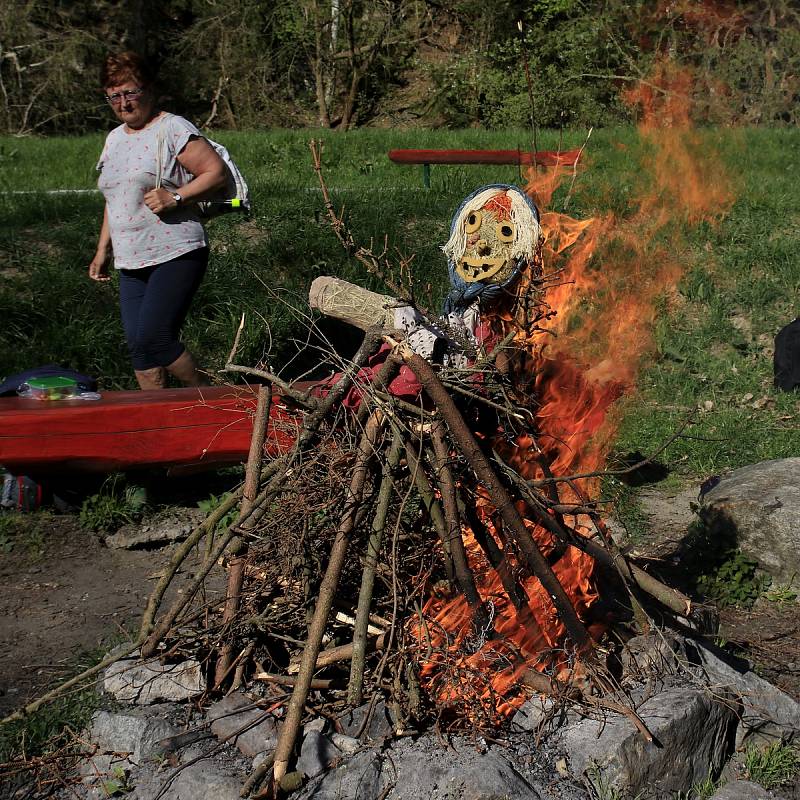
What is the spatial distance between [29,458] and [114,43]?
17.3m

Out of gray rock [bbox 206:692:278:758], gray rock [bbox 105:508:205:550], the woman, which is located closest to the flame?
gray rock [bbox 206:692:278:758]

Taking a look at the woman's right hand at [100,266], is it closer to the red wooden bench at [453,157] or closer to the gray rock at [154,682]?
the gray rock at [154,682]

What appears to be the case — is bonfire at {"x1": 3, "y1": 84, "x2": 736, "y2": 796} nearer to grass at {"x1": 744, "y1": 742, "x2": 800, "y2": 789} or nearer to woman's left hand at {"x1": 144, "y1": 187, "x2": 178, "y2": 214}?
grass at {"x1": 744, "y1": 742, "x2": 800, "y2": 789}

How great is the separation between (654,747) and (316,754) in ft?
3.38

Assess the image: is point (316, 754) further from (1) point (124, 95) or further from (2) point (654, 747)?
(1) point (124, 95)

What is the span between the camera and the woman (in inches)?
209

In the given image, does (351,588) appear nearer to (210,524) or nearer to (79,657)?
(210,524)

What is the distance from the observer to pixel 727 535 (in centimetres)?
501

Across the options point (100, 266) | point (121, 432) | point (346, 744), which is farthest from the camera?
point (100, 266)

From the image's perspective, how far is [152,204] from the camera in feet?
17.4

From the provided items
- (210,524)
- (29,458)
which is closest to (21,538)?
(29,458)

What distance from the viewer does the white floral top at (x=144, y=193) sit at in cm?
538

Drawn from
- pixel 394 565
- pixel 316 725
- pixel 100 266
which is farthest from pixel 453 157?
pixel 316 725

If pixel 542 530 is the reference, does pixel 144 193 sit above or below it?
above
